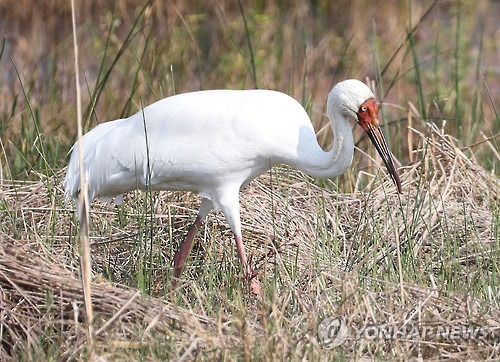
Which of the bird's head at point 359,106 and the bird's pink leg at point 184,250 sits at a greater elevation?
the bird's head at point 359,106

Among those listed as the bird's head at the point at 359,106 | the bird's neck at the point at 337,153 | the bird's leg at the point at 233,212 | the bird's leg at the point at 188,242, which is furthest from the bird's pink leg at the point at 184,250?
the bird's head at the point at 359,106

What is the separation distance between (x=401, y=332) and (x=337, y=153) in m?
1.27

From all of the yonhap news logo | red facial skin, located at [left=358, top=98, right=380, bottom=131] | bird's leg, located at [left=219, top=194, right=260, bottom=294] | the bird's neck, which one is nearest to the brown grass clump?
the yonhap news logo

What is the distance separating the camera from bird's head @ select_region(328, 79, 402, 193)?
477 centimetres

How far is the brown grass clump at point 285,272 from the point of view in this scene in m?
3.68

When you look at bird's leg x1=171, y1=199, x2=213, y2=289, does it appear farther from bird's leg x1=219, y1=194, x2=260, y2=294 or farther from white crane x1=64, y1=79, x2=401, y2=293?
bird's leg x1=219, y1=194, x2=260, y2=294

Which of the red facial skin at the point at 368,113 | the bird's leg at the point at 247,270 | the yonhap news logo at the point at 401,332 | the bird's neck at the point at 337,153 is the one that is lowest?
the bird's leg at the point at 247,270

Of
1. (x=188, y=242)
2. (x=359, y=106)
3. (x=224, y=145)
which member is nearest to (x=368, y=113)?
(x=359, y=106)

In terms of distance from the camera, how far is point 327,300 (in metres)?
3.98

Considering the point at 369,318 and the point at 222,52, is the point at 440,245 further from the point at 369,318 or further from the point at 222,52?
the point at 222,52

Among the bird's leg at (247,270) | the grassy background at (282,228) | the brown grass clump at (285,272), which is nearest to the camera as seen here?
the brown grass clump at (285,272)

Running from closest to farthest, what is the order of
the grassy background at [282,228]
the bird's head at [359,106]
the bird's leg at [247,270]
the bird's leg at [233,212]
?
1. the grassy background at [282,228]
2. the bird's leg at [247,270]
3. the bird's head at [359,106]
4. the bird's leg at [233,212]

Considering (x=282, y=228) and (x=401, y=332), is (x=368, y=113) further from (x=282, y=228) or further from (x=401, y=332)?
(x=401, y=332)

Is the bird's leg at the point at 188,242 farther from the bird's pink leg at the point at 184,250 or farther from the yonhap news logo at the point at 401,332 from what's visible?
the yonhap news logo at the point at 401,332
